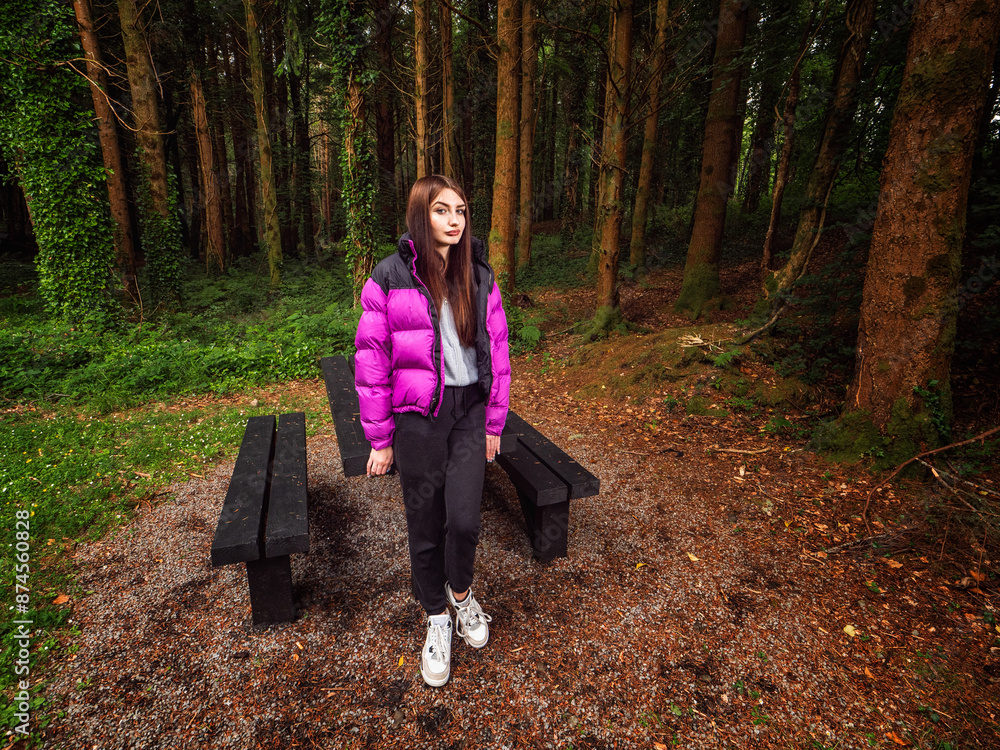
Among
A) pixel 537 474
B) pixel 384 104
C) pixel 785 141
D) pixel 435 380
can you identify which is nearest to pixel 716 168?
pixel 785 141

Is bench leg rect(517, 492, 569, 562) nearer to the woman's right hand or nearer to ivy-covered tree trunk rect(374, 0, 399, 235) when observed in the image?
the woman's right hand

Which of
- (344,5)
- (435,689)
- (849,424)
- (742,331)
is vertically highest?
(344,5)

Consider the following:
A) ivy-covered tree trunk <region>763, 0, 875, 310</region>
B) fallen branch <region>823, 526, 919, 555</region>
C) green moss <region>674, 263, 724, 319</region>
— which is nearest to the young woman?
fallen branch <region>823, 526, 919, 555</region>

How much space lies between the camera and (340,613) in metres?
2.72

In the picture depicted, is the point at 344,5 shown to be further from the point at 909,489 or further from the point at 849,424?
the point at 909,489

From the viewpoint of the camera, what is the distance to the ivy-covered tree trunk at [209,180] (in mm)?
14328

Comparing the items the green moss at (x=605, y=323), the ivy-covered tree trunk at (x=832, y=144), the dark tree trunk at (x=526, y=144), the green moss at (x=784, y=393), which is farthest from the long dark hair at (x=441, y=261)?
the dark tree trunk at (x=526, y=144)

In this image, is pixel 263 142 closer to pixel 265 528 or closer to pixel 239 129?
pixel 239 129

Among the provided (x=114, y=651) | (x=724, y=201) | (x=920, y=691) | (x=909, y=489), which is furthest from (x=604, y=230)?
(x=114, y=651)

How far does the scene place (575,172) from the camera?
18.3 metres

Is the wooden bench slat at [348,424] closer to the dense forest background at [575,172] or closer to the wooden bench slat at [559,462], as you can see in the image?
the wooden bench slat at [559,462]

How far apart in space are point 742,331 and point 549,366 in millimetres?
2835

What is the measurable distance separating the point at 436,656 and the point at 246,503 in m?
1.38

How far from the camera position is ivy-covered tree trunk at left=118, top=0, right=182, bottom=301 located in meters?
8.86
